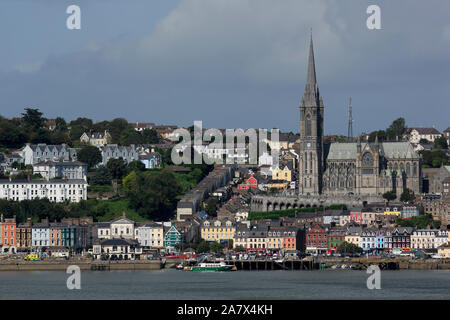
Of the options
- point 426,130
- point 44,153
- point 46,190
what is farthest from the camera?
point 426,130

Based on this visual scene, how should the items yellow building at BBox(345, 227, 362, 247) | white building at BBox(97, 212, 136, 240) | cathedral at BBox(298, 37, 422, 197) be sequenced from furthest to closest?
cathedral at BBox(298, 37, 422, 197) → white building at BBox(97, 212, 136, 240) → yellow building at BBox(345, 227, 362, 247)

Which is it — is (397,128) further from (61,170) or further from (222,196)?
(61,170)

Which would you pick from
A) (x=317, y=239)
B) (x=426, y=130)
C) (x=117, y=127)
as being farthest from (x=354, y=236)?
(x=426, y=130)

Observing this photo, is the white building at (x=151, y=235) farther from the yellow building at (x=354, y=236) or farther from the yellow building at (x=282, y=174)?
the yellow building at (x=282, y=174)

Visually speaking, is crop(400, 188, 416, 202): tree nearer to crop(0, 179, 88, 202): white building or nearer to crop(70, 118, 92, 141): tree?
crop(0, 179, 88, 202): white building

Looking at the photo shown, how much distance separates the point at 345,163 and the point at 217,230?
2188 centimetres

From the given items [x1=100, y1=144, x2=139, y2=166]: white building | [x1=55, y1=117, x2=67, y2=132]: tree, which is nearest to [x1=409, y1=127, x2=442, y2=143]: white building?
[x1=100, y1=144, x2=139, y2=166]: white building

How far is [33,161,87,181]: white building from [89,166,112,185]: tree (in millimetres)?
916

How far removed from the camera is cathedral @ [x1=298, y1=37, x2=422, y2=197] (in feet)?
420

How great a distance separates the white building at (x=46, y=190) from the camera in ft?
408

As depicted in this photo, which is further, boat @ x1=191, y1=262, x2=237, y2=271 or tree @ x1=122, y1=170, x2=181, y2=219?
tree @ x1=122, y1=170, x2=181, y2=219

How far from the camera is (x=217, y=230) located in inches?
4471

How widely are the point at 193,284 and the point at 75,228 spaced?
25.9 meters
